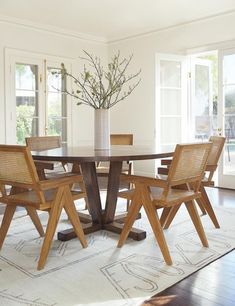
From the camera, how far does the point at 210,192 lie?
193 inches

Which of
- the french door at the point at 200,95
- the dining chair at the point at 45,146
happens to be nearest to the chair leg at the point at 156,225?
the dining chair at the point at 45,146

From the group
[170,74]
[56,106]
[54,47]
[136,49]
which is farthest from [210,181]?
[54,47]

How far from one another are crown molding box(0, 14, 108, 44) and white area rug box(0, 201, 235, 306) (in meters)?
3.40

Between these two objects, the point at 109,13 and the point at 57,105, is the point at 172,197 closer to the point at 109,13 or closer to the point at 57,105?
the point at 109,13

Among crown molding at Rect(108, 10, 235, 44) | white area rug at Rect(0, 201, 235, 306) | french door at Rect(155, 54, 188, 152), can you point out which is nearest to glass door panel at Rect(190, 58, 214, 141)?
french door at Rect(155, 54, 188, 152)

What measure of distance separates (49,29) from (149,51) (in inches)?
66.7

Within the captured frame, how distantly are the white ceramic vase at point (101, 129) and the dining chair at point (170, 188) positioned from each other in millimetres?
642

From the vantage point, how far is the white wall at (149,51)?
201 inches

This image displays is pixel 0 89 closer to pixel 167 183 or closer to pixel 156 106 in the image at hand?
pixel 156 106

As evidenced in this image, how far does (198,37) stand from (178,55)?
404mm

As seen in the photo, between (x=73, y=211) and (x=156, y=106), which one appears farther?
(x=156, y=106)

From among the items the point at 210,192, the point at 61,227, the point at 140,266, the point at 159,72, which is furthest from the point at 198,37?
the point at 140,266

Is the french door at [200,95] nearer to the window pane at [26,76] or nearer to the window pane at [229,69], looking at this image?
the window pane at [229,69]

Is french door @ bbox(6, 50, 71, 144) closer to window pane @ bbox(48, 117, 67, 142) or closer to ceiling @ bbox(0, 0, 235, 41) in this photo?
window pane @ bbox(48, 117, 67, 142)
